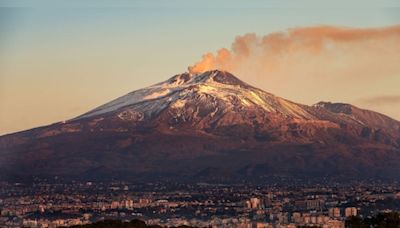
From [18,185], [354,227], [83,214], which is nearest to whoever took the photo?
[354,227]

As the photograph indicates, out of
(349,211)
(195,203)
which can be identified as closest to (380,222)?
(349,211)

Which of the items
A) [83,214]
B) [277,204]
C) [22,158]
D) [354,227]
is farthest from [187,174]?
[354,227]

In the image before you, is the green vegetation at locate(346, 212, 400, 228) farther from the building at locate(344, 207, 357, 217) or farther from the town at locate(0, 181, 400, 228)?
the building at locate(344, 207, 357, 217)

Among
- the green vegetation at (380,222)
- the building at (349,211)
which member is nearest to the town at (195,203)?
the building at (349,211)

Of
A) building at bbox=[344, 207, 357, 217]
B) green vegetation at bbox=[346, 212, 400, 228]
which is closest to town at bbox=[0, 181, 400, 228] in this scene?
building at bbox=[344, 207, 357, 217]

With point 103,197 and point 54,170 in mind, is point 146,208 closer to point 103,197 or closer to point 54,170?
point 103,197

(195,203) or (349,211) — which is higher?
(195,203)

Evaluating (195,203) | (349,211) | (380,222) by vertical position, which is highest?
(195,203)

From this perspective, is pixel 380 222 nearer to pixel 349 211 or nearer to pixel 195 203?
pixel 349 211
